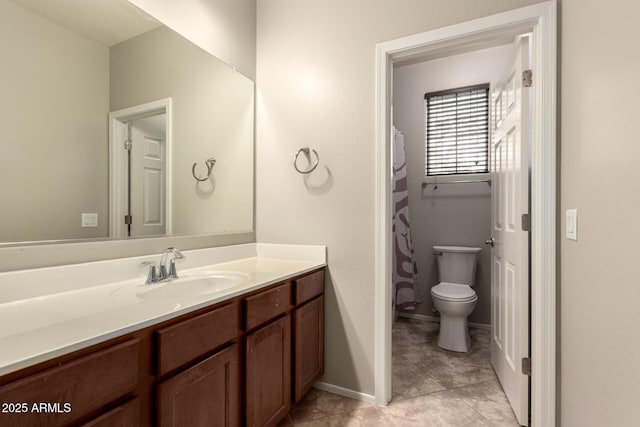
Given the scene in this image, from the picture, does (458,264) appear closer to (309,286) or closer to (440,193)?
(440,193)

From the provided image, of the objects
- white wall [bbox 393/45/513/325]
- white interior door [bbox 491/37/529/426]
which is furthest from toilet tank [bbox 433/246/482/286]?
white interior door [bbox 491/37/529/426]

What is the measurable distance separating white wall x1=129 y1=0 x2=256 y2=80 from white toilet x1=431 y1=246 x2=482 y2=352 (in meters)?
2.23

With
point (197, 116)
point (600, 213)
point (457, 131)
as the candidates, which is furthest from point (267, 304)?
point (457, 131)

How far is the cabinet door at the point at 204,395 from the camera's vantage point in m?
0.91

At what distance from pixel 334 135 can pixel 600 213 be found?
1286mm

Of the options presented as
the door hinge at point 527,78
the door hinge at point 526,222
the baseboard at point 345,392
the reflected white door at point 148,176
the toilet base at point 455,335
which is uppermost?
the door hinge at point 527,78

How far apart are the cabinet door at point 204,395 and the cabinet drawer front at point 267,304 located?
14 centimetres

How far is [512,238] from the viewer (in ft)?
5.60

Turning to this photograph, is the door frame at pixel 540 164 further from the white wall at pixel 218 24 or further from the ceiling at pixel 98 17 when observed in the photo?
the ceiling at pixel 98 17

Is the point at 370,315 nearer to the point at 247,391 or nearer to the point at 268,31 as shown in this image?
the point at 247,391

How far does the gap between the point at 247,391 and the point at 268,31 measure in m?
2.13

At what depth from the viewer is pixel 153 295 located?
1.26 m

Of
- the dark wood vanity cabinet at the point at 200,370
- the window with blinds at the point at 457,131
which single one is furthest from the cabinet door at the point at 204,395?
the window with blinds at the point at 457,131

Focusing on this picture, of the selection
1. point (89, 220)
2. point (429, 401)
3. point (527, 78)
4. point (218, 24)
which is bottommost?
point (429, 401)
